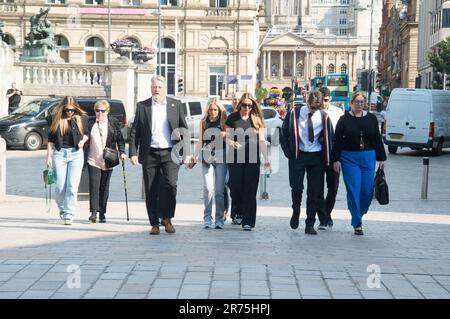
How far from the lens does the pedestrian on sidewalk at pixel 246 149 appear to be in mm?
11742

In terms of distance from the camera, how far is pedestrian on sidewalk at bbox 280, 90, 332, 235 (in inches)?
460

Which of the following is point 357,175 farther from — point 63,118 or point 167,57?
point 167,57

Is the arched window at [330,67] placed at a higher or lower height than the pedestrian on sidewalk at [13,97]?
higher

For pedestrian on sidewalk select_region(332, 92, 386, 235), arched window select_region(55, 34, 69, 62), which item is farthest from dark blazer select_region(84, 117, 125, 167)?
arched window select_region(55, 34, 69, 62)

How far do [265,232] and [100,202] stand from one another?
96.7 inches

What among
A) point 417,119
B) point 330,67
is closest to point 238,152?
point 417,119

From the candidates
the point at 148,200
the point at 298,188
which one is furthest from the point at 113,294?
the point at 298,188

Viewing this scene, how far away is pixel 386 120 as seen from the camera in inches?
1236

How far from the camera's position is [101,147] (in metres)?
12.8

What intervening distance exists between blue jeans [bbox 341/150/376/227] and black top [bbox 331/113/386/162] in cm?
8

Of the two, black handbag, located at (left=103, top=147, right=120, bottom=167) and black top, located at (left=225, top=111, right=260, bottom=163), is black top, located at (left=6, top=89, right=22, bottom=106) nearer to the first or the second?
black handbag, located at (left=103, top=147, right=120, bottom=167)

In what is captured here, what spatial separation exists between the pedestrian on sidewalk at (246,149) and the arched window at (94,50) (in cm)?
6094

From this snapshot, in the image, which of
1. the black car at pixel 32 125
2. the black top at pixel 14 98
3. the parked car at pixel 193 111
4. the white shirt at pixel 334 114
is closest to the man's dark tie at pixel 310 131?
the white shirt at pixel 334 114

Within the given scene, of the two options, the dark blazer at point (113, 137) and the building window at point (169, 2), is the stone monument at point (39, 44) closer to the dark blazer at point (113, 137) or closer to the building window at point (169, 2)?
the dark blazer at point (113, 137)
